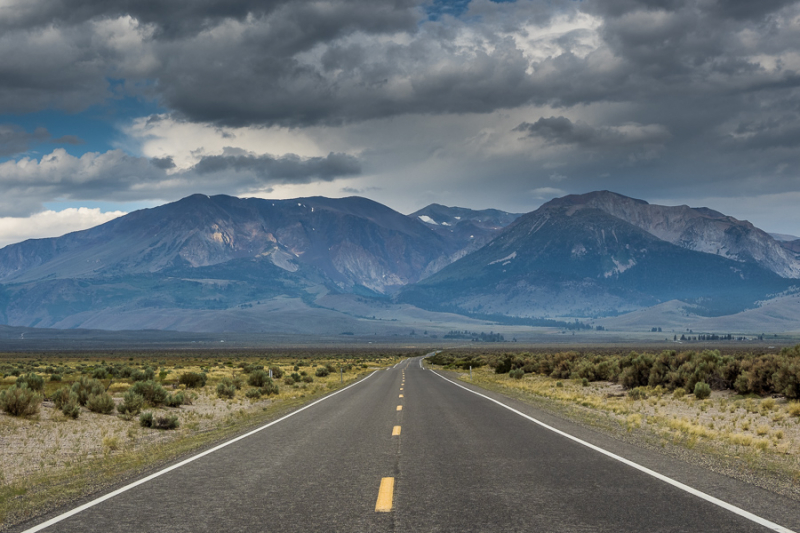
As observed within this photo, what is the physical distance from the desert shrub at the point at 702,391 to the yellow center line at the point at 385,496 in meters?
21.1

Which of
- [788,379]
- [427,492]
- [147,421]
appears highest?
[788,379]

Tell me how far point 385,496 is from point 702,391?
22.2 metres

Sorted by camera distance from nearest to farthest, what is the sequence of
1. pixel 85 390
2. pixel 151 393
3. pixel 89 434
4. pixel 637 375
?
pixel 89 434 → pixel 85 390 → pixel 151 393 → pixel 637 375

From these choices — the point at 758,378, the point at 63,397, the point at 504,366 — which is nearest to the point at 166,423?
the point at 63,397

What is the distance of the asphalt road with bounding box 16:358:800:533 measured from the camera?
7301 millimetres

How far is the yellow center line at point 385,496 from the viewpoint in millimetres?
7930

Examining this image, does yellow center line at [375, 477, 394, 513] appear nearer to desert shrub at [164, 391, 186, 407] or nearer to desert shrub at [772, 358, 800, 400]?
desert shrub at [164, 391, 186, 407]

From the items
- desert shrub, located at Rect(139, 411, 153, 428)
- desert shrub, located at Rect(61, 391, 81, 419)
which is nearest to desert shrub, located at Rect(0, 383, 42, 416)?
desert shrub, located at Rect(61, 391, 81, 419)

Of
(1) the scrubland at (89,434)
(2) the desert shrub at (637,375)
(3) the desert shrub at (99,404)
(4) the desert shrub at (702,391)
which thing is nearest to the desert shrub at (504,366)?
(2) the desert shrub at (637,375)

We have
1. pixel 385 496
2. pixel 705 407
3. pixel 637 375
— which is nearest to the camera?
pixel 385 496

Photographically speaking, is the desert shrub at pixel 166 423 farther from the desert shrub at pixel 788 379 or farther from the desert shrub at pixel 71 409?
the desert shrub at pixel 788 379

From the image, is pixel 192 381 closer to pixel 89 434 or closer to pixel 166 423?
pixel 166 423

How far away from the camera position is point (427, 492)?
8.83m

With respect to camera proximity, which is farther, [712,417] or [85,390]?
[85,390]
